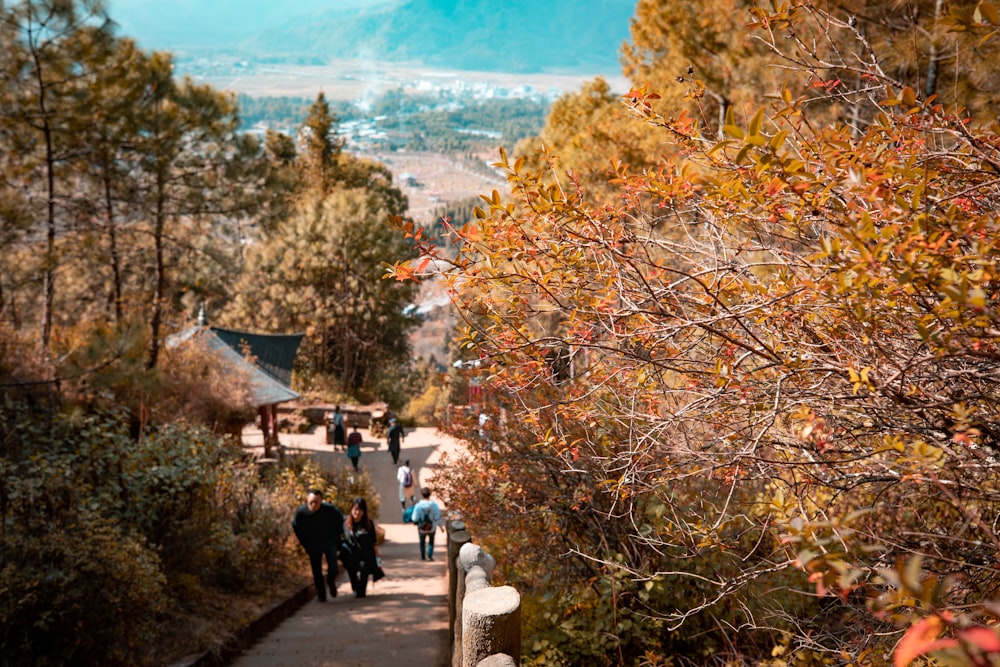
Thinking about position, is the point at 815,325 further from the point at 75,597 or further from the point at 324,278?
the point at 324,278

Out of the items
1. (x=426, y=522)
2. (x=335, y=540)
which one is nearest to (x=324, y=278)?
(x=426, y=522)

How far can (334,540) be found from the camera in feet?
21.1

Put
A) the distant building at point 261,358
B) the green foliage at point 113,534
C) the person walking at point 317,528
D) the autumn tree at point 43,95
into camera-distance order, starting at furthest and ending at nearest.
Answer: the distant building at point 261,358, the autumn tree at point 43,95, the person walking at point 317,528, the green foliage at point 113,534

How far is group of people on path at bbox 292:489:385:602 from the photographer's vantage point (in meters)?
6.34

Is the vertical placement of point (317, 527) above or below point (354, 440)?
above

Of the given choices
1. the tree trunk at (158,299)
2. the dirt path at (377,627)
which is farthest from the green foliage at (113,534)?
the tree trunk at (158,299)

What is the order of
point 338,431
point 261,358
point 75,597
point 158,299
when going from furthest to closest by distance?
point 261,358, point 338,431, point 158,299, point 75,597

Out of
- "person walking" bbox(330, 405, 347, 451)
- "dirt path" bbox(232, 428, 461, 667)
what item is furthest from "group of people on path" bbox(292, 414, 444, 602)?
"person walking" bbox(330, 405, 347, 451)

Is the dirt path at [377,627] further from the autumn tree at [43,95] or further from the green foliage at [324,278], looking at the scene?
the green foliage at [324,278]

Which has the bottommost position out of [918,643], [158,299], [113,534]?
[113,534]

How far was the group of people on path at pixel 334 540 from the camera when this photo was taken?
250 inches

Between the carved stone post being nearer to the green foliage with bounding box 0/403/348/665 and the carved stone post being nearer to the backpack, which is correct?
the green foliage with bounding box 0/403/348/665

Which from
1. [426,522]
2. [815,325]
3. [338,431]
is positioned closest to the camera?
[815,325]

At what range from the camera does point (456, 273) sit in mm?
2508
